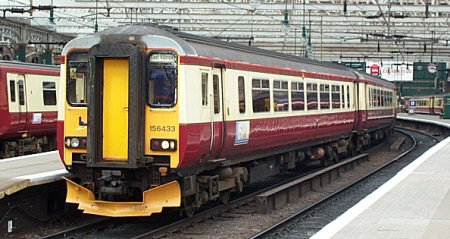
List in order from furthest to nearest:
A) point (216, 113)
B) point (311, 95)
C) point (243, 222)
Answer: point (311, 95), point (243, 222), point (216, 113)

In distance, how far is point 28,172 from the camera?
39.2 ft

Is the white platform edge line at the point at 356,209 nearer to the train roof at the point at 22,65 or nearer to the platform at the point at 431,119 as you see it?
the train roof at the point at 22,65

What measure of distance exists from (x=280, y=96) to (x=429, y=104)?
55922mm

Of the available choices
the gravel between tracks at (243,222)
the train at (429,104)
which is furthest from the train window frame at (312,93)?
the train at (429,104)

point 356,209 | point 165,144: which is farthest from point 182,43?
point 356,209

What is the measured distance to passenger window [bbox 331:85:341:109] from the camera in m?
20.3

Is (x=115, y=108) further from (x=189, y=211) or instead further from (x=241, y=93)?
(x=241, y=93)

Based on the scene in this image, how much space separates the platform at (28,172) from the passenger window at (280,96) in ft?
15.5

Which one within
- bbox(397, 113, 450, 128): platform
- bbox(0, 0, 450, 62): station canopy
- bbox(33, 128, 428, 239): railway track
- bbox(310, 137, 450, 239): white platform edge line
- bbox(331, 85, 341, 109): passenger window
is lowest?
bbox(33, 128, 428, 239): railway track

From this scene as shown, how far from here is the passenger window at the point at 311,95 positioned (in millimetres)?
17484

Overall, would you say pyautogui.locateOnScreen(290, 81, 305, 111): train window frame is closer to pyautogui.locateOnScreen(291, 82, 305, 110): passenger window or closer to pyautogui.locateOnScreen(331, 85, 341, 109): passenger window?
pyautogui.locateOnScreen(291, 82, 305, 110): passenger window

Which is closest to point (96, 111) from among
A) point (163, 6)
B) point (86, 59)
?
point (86, 59)

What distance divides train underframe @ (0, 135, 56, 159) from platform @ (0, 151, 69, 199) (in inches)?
176

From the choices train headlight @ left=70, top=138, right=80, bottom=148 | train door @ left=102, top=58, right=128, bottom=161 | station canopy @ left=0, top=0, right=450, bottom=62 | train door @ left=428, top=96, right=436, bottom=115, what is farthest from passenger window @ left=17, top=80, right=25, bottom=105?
train door @ left=428, top=96, right=436, bottom=115
